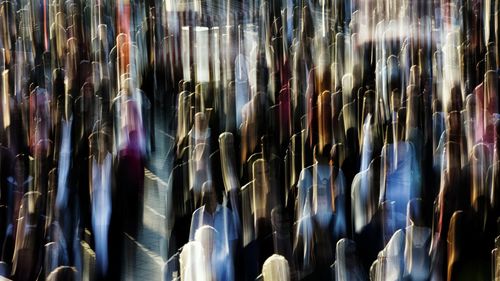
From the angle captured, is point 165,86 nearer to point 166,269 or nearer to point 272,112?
point 272,112

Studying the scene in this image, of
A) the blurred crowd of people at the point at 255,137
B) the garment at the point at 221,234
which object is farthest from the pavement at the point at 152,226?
the garment at the point at 221,234

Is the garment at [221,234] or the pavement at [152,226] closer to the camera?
the garment at [221,234]

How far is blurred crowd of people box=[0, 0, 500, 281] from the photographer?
3.90 meters

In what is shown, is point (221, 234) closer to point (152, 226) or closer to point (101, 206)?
point (152, 226)

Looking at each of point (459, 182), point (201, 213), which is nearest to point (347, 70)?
point (459, 182)

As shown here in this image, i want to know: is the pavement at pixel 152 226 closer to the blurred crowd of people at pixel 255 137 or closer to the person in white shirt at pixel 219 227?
the blurred crowd of people at pixel 255 137

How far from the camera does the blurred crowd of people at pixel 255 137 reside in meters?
3.90

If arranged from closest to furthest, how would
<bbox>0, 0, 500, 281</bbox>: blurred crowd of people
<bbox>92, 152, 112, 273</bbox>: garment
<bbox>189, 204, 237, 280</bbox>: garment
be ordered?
<bbox>189, 204, 237, 280</bbox>: garment < <bbox>0, 0, 500, 281</bbox>: blurred crowd of people < <bbox>92, 152, 112, 273</bbox>: garment

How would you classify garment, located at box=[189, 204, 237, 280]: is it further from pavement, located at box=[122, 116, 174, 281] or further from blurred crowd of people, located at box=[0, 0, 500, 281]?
pavement, located at box=[122, 116, 174, 281]

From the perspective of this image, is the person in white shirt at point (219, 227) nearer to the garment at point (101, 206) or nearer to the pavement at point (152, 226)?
the pavement at point (152, 226)

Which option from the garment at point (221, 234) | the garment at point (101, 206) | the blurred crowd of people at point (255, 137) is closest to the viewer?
the garment at point (221, 234)

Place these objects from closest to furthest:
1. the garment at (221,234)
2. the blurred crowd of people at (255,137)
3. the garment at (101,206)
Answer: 1. the garment at (221,234)
2. the blurred crowd of people at (255,137)
3. the garment at (101,206)

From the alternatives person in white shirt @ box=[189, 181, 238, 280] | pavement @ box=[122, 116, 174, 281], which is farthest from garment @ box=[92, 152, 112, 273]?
person in white shirt @ box=[189, 181, 238, 280]

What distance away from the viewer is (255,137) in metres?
4.68
